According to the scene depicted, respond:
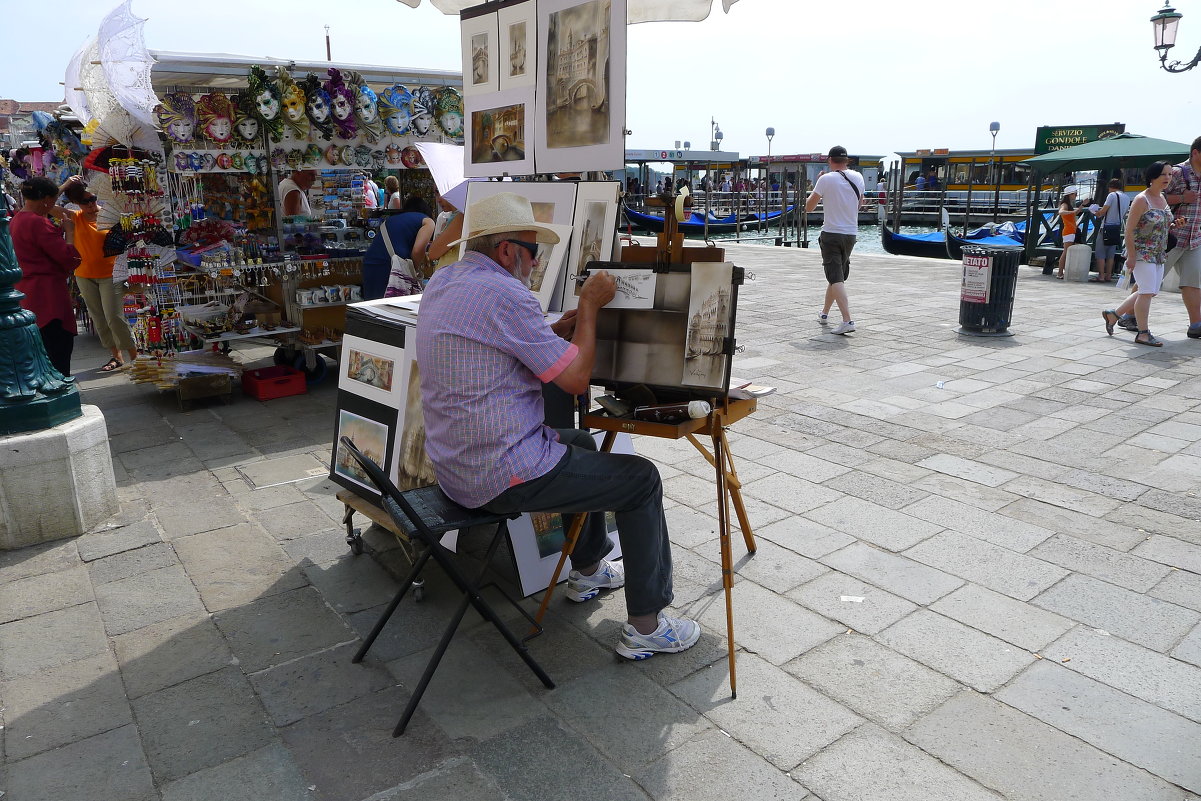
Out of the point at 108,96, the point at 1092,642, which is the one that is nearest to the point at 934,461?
the point at 1092,642

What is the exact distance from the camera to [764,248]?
18000 millimetres

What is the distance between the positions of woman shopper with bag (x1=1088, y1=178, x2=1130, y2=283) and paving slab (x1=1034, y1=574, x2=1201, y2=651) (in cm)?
975

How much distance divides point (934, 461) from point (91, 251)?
6649 millimetres

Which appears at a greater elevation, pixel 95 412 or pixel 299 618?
pixel 95 412

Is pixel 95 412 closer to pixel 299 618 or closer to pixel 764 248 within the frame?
pixel 299 618

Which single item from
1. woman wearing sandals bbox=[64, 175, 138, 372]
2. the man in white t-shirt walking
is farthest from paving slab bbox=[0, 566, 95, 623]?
the man in white t-shirt walking

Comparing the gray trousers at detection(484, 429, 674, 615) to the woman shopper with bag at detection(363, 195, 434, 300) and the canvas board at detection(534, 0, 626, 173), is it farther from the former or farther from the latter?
the woman shopper with bag at detection(363, 195, 434, 300)

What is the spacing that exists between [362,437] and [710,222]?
1222 inches

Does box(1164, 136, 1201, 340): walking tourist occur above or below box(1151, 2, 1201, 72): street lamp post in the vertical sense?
below

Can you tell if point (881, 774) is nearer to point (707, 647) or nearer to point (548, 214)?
point (707, 647)

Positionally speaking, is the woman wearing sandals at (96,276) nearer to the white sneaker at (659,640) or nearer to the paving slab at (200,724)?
the paving slab at (200,724)

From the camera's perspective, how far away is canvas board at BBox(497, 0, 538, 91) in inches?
148

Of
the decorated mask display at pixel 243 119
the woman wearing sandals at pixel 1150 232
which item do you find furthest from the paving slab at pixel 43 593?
the woman wearing sandals at pixel 1150 232

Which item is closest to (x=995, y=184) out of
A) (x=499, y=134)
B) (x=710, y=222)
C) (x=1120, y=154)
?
(x=710, y=222)
